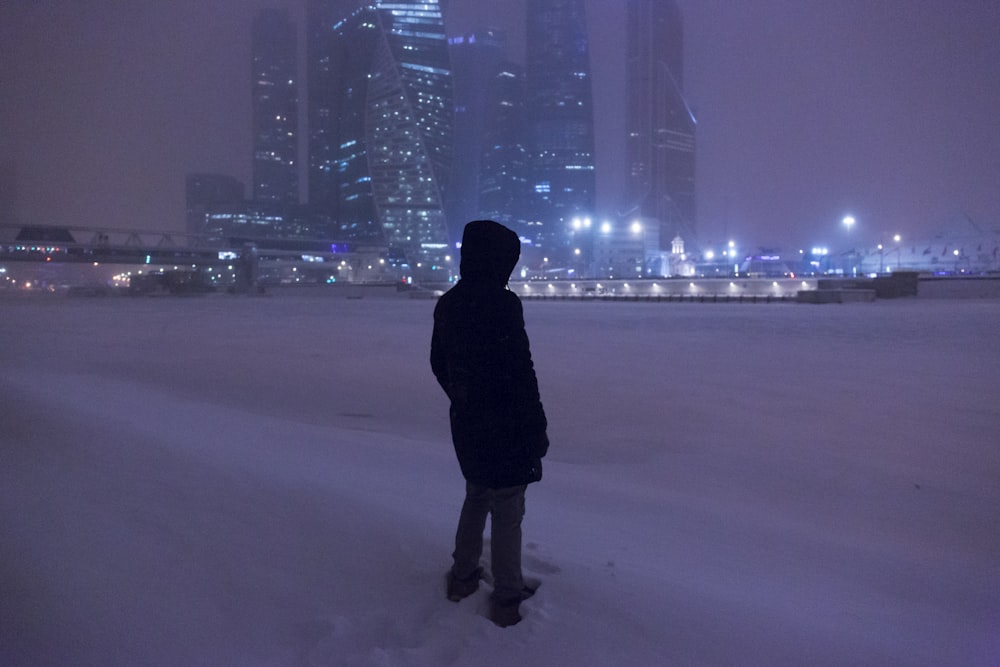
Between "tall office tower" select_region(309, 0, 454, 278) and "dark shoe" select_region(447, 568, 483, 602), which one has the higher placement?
"tall office tower" select_region(309, 0, 454, 278)

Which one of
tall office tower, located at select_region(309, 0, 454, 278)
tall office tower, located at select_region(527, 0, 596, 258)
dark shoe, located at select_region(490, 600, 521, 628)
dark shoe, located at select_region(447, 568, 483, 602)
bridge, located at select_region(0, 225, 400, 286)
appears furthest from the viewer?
tall office tower, located at select_region(527, 0, 596, 258)

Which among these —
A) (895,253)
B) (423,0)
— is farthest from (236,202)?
(895,253)

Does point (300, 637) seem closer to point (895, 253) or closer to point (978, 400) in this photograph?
point (978, 400)

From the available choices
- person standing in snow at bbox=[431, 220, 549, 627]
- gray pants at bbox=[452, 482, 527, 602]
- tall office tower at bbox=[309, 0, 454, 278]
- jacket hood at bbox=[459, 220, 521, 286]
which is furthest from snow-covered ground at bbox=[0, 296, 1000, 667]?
tall office tower at bbox=[309, 0, 454, 278]

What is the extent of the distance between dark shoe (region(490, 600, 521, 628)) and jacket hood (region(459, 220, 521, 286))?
1464 mm

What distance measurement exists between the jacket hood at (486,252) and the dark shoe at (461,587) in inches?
56.7

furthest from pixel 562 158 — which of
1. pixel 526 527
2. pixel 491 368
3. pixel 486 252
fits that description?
pixel 491 368

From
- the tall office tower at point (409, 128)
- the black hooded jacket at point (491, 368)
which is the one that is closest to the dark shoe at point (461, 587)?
the black hooded jacket at point (491, 368)

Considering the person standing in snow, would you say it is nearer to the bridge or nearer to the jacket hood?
the jacket hood

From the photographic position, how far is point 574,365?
11.9m

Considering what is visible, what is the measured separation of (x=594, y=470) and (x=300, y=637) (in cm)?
342

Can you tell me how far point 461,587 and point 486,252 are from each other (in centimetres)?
160

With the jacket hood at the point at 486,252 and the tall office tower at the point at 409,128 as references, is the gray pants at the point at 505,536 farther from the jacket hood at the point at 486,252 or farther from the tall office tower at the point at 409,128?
the tall office tower at the point at 409,128

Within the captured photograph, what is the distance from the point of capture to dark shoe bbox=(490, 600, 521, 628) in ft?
9.31
